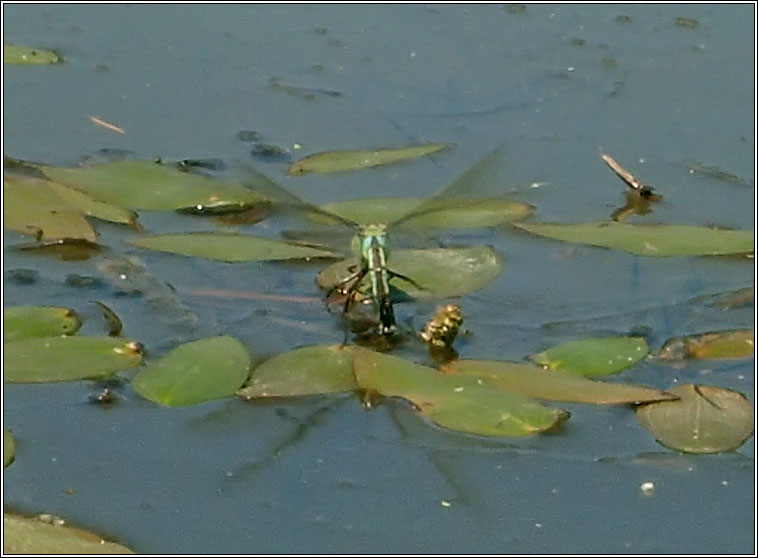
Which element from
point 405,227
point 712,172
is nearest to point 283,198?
point 405,227

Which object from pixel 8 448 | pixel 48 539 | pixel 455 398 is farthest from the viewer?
pixel 455 398

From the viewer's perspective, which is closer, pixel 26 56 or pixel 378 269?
pixel 378 269

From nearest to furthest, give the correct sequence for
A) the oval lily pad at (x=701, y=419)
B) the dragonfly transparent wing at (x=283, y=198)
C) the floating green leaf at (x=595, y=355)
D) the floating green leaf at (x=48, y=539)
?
1. the floating green leaf at (x=48, y=539)
2. the oval lily pad at (x=701, y=419)
3. the floating green leaf at (x=595, y=355)
4. the dragonfly transparent wing at (x=283, y=198)

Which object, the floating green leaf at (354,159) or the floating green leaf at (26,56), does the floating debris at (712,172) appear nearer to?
the floating green leaf at (354,159)

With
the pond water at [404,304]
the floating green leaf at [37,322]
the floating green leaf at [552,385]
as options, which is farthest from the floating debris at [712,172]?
the floating green leaf at [37,322]

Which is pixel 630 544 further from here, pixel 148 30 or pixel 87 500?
pixel 148 30

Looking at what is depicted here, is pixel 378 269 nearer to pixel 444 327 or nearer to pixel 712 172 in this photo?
pixel 444 327

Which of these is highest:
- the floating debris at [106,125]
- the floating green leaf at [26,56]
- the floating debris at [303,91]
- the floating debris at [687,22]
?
the floating debris at [687,22]
